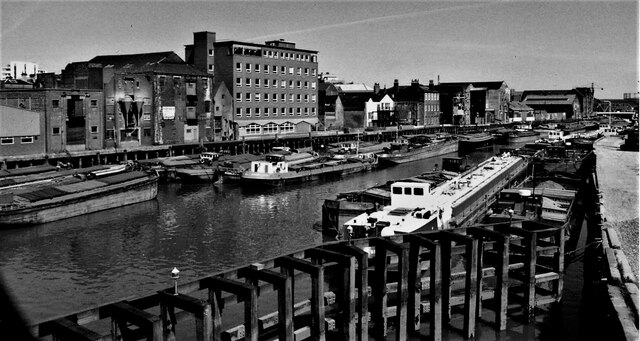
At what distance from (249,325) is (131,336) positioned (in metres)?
2.72

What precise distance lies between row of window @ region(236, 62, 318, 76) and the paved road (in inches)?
1662

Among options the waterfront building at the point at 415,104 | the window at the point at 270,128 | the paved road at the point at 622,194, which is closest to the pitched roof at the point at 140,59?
the window at the point at 270,128

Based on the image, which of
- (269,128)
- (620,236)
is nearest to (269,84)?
(269,128)

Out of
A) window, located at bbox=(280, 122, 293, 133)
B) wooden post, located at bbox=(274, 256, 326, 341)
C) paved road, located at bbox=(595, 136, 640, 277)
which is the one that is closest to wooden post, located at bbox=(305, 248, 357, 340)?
wooden post, located at bbox=(274, 256, 326, 341)

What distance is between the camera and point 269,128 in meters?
89.4

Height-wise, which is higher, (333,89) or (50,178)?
(333,89)

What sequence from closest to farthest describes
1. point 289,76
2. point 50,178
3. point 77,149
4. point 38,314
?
1. point 38,314
2. point 50,178
3. point 77,149
4. point 289,76

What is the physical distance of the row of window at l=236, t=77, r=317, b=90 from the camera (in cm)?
8481

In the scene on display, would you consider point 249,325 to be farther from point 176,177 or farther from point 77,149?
point 77,149

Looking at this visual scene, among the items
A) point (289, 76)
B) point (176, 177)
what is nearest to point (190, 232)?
point (176, 177)

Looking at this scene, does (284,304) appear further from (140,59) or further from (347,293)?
(140,59)

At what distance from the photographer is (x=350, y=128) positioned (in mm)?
110250

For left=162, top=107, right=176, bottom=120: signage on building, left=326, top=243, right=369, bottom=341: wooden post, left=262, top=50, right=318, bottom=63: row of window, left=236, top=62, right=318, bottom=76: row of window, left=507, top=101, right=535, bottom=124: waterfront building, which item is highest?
left=262, top=50, right=318, bottom=63: row of window

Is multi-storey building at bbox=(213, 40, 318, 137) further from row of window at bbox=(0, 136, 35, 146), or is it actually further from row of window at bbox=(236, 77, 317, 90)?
row of window at bbox=(0, 136, 35, 146)
